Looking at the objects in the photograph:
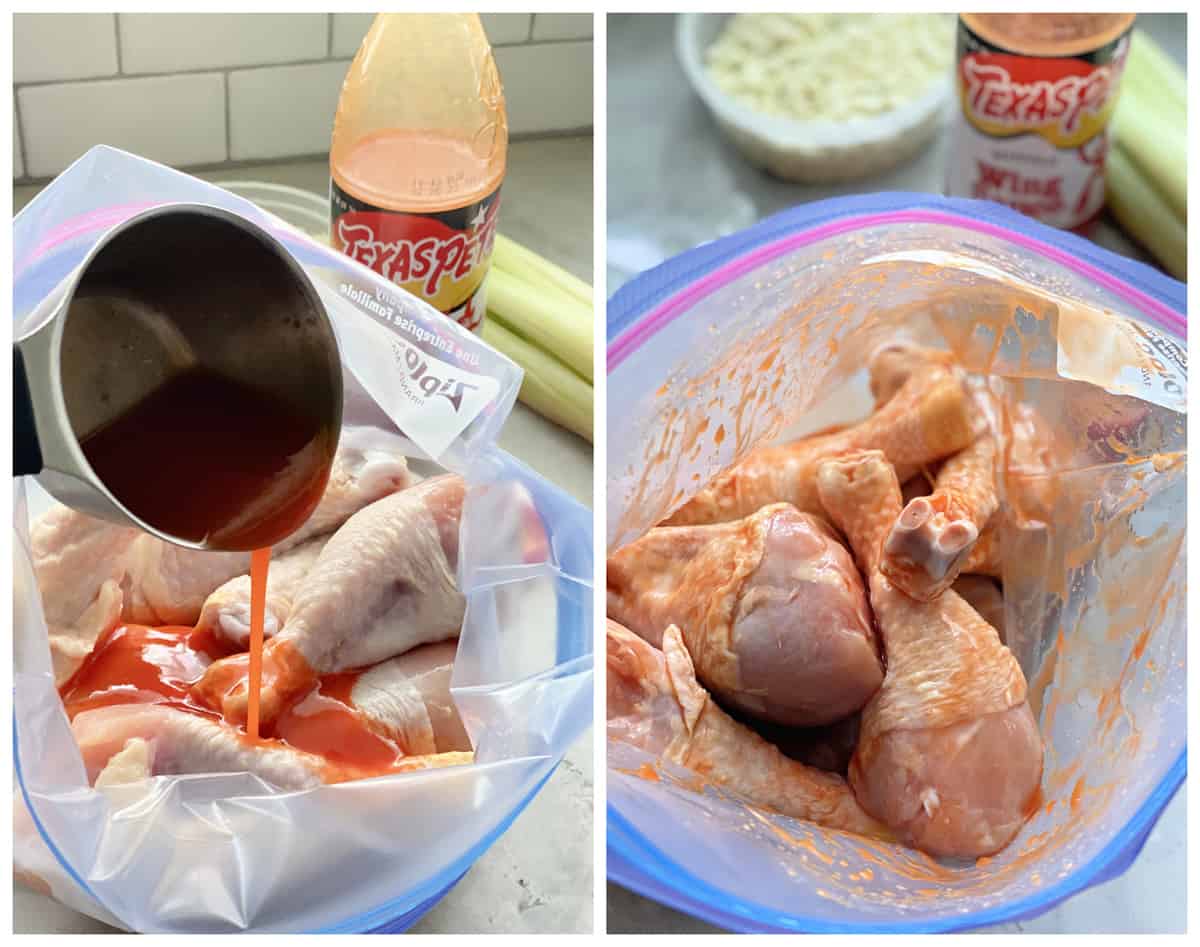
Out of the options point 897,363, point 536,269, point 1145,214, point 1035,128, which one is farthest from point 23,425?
point 1145,214

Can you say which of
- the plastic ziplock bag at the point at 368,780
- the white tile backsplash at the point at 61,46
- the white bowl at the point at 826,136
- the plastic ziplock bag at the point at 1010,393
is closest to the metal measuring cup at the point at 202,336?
the plastic ziplock bag at the point at 368,780

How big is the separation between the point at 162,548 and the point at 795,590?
0.48 m

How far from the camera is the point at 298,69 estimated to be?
145 cm

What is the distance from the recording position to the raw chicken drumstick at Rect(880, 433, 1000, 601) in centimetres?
90

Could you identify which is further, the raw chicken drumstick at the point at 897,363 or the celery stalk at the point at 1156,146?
the celery stalk at the point at 1156,146

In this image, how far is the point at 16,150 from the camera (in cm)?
139

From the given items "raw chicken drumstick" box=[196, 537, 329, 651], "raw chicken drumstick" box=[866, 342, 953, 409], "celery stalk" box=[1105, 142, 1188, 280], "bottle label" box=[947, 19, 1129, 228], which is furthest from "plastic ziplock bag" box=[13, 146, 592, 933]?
"celery stalk" box=[1105, 142, 1188, 280]

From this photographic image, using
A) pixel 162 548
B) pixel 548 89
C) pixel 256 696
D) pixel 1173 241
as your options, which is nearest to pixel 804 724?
pixel 256 696

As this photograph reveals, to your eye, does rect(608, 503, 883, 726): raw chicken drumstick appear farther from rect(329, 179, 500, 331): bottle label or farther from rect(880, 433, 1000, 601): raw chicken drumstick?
rect(329, 179, 500, 331): bottle label

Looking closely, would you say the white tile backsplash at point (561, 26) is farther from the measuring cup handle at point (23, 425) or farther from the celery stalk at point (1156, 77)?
the measuring cup handle at point (23, 425)

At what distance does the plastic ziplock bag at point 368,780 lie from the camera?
0.85 meters

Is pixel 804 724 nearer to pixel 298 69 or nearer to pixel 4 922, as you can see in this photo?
pixel 4 922

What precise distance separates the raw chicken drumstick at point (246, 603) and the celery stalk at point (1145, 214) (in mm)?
841

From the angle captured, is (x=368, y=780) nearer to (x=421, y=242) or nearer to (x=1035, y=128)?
(x=421, y=242)
